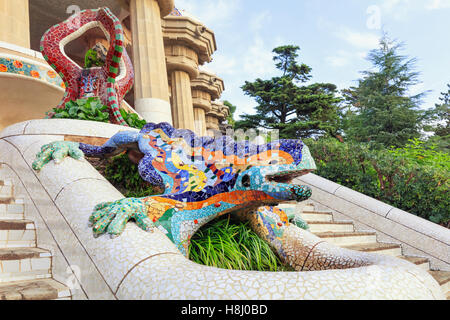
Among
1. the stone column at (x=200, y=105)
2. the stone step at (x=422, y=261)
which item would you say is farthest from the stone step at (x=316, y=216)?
the stone column at (x=200, y=105)

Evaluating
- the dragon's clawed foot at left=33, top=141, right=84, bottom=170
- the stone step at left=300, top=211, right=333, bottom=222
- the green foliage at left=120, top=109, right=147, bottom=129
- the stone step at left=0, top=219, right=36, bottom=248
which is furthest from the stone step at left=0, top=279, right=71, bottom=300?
the stone step at left=300, top=211, right=333, bottom=222

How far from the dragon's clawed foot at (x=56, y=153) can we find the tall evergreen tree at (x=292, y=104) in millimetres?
15084

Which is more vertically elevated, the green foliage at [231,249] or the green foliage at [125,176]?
the green foliage at [125,176]

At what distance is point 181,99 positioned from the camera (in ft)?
51.8

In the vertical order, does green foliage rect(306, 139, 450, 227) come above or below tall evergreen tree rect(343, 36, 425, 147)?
below

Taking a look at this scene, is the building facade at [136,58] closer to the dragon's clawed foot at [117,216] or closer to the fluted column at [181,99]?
the fluted column at [181,99]

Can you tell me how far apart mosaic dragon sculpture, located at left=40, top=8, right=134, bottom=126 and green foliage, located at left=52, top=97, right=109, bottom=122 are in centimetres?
15

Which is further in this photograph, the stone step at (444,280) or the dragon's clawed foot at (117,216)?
the stone step at (444,280)

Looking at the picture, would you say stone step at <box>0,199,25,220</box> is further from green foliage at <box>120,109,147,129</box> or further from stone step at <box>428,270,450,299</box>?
stone step at <box>428,270,450,299</box>

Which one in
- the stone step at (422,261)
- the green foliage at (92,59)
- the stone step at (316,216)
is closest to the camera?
the stone step at (422,261)

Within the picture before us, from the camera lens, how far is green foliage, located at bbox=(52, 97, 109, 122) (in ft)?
14.5

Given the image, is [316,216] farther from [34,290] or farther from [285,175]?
[34,290]

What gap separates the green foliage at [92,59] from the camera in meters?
5.46
